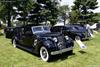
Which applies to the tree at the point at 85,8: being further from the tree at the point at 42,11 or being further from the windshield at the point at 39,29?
the windshield at the point at 39,29

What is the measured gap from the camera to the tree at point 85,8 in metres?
38.5

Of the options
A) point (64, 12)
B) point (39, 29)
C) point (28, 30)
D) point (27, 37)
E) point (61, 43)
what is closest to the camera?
point (61, 43)

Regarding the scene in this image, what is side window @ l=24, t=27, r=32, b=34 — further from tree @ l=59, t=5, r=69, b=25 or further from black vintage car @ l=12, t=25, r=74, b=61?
tree @ l=59, t=5, r=69, b=25

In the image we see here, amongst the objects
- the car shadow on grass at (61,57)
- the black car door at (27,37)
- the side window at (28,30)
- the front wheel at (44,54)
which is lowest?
the car shadow on grass at (61,57)

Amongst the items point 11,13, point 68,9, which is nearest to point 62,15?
point 68,9

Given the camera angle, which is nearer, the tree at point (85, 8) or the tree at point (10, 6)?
the tree at point (10, 6)

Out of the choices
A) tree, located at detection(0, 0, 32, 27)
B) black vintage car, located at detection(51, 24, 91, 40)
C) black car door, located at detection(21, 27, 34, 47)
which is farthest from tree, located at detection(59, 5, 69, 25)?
black car door, located at detection(21, 27, 34, 47)

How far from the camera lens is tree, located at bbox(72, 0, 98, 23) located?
3850 centimetres

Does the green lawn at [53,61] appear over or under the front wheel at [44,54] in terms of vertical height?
under

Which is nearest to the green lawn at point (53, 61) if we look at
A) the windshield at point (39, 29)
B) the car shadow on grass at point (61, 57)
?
the car shadow on grass at point (61, 57)

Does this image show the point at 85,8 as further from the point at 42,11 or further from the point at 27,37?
the point at 27,37

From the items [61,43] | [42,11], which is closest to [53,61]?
[61,43]

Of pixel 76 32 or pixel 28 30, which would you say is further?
pixel 76 32

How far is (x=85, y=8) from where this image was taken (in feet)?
129
